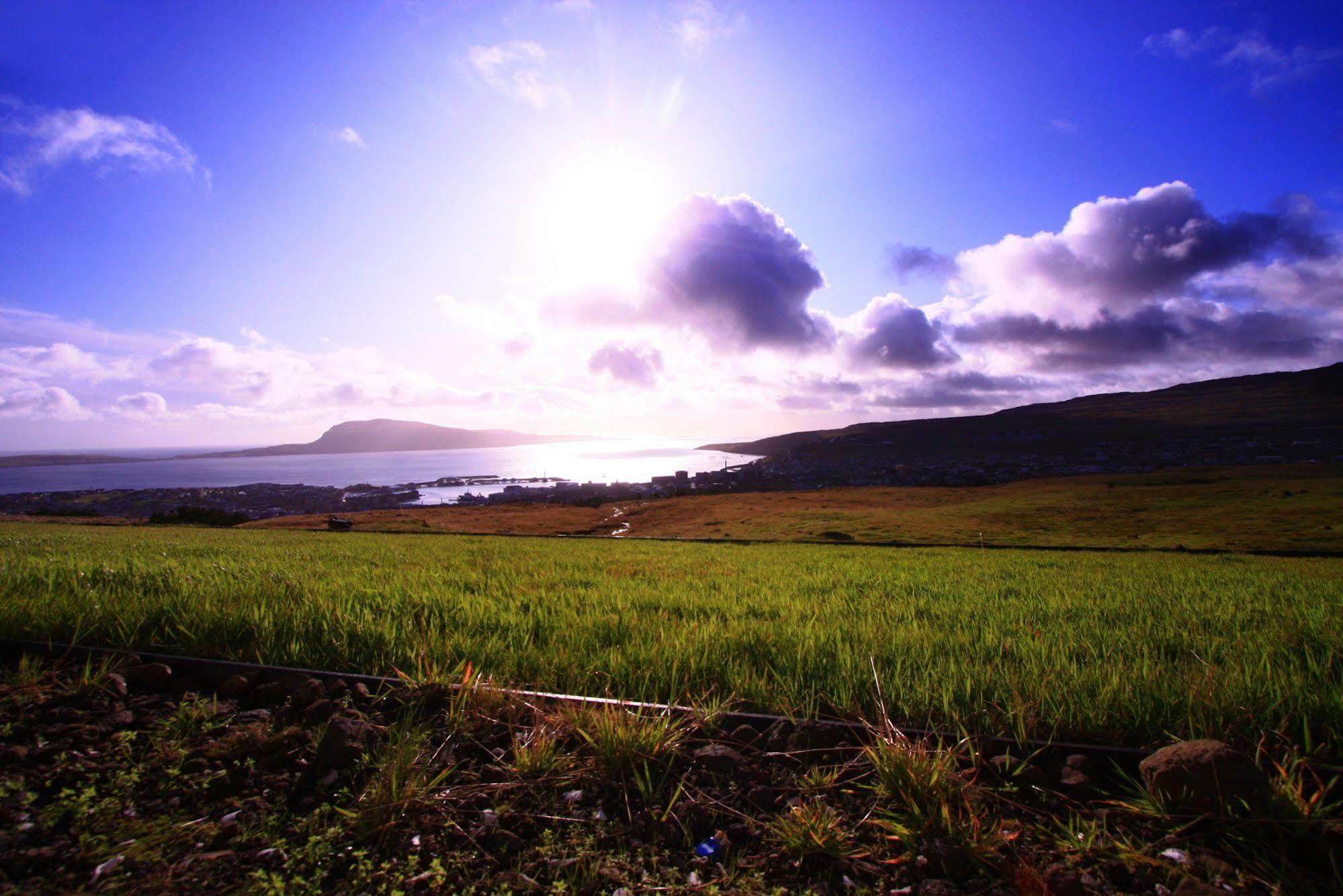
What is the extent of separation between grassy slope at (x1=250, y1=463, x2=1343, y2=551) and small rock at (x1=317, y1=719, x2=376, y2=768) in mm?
25627

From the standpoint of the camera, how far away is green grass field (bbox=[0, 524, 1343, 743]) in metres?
2.42

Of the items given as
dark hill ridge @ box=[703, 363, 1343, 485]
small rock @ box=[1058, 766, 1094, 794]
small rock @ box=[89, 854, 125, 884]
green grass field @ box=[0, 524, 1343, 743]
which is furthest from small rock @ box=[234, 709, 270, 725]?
dark hill ridge @ box=[703, 363, 1343, 485]

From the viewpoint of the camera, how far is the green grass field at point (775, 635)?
7.95 ft

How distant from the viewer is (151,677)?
105 inches

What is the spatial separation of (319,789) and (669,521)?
1497 inches

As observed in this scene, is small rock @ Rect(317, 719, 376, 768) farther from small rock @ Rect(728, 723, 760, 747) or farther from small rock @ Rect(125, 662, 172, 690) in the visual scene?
small rock @ Rect(728, 723, 760, 747)

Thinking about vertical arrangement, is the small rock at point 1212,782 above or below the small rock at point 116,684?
below

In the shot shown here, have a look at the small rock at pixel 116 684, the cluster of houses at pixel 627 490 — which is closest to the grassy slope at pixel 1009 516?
the cluster of houses at pixel 627 490

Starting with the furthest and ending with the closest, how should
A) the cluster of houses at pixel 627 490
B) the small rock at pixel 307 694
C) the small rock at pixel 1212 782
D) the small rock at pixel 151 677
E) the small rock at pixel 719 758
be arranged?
the cluster of houses at pixel 627 490 → the small rock at pixel 151 677 → the small rock at pixel 307 694 → the small rock at pixel 719 758 → the small rock at pixel 1212 782

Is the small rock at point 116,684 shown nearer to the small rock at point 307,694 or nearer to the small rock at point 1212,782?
the small rock at point 307,694

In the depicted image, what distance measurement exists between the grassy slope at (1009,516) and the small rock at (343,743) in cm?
2563

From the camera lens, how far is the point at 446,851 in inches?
63.7

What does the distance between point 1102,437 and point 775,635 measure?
125 m

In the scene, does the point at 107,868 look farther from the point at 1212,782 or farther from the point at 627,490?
the point at 627,490
